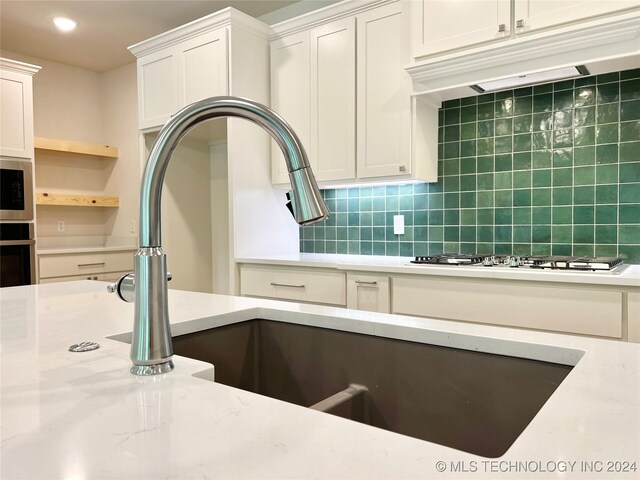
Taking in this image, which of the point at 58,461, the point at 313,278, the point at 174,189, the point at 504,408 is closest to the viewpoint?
the point at 58,461

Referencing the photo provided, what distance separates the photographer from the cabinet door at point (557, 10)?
6.45ft

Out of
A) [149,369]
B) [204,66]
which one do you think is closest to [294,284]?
[204,66]

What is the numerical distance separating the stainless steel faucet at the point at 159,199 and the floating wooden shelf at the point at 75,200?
13.3 ft

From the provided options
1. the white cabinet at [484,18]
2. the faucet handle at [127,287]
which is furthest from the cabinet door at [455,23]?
the faucet handle at [127,287]

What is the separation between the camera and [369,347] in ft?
3.54

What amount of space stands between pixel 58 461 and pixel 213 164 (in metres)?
3.74

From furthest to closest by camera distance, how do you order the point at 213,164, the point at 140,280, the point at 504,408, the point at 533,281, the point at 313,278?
1. the point at 213,164
2. the point at 313,278
3. the point at 533,281
4. the point at 504,408
5. the point at 140,280

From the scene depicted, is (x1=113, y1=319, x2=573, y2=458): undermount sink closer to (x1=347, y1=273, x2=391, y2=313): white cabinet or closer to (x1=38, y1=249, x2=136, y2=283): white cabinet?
(x1=347, y1=273, x2=391, y2=313): white cabinet

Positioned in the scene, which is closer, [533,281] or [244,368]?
[244,368]

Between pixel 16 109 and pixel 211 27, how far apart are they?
1.79 m

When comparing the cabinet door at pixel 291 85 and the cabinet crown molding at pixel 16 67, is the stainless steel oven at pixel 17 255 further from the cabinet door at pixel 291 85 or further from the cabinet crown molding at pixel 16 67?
the cabinet door at pixel 291 85

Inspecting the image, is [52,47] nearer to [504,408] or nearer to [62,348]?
[62,348]

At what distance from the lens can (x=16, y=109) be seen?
147 inches

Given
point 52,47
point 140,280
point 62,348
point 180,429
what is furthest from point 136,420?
point 52,47
